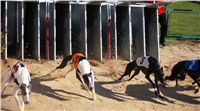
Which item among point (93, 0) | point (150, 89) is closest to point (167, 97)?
point (150, 89)

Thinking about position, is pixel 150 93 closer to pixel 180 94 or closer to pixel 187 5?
pixel 180 94

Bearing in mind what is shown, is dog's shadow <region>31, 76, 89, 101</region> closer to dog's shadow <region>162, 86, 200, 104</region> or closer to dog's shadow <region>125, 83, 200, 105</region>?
dog's shadow <region>125, 83, 200, 105</region>

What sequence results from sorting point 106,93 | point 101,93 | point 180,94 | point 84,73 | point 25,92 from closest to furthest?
point 25,92 < point 84,73 < point 101,93 < point 106,93 < point 180,94

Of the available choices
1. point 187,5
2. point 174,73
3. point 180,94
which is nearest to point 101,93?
point 180,94

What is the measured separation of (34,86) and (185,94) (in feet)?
15.7

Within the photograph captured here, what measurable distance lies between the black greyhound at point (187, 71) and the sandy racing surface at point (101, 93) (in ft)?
1.17

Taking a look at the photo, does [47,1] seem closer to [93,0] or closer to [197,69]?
[93,0]

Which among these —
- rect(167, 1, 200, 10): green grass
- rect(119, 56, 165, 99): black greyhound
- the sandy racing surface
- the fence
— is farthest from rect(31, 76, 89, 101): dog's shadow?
rect(167, 1, 200, 10): green grass

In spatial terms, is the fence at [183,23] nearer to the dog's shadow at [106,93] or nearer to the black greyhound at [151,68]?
the black greyhound at [151,68]

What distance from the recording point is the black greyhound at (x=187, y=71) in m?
16.2

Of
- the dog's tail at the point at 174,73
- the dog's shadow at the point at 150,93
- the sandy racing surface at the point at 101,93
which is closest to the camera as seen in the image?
the sandy racing surface at the point at 101,93

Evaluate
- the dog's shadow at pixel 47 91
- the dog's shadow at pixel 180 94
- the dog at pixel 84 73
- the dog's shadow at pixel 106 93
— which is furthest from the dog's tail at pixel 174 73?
the dog's shadow at pixel 47 91

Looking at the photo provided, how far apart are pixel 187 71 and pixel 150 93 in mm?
1392

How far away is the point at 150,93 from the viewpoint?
634 inches
